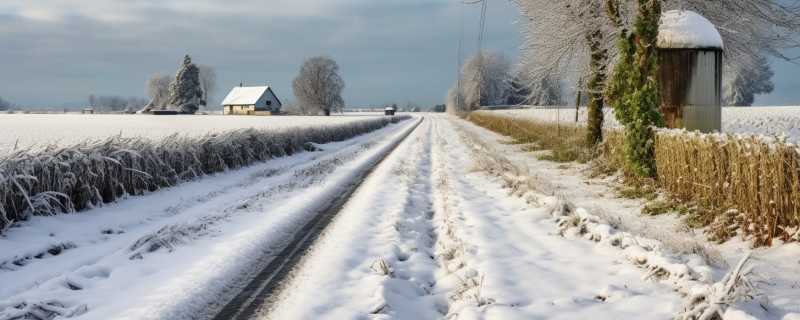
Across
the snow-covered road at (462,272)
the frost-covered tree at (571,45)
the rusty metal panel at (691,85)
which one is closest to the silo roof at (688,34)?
the rusty metal panel at (691,85)

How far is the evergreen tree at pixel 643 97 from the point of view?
11.9 metres

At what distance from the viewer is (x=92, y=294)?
512 cm

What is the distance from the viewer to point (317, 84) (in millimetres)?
103250

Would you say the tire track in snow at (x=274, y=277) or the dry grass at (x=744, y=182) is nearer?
the tire track in snow at (x=274, y=277)

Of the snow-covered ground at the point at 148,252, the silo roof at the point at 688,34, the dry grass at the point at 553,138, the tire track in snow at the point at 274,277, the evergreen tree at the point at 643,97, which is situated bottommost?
the tire track in snow at the point at 274,277

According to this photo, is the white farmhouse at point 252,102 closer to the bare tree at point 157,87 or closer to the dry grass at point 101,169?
the bare tree at point 157,87

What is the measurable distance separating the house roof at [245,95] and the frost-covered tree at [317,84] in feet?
28.4

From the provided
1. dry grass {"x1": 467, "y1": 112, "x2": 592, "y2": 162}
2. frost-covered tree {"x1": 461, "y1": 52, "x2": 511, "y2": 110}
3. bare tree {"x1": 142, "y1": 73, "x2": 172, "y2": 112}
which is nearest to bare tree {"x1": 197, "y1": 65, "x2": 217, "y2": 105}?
bare tree {"x1": 142, "y1": 73, "x2": 172, "y2": 112}

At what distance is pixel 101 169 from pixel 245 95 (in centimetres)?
10470

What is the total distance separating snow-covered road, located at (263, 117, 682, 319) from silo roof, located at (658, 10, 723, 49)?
5.97 meters

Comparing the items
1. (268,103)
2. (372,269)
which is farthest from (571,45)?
(268,103)

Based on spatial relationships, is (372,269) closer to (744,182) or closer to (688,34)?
(744,182)

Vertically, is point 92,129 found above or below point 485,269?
above

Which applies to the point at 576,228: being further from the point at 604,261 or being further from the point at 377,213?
the point at 377,213
